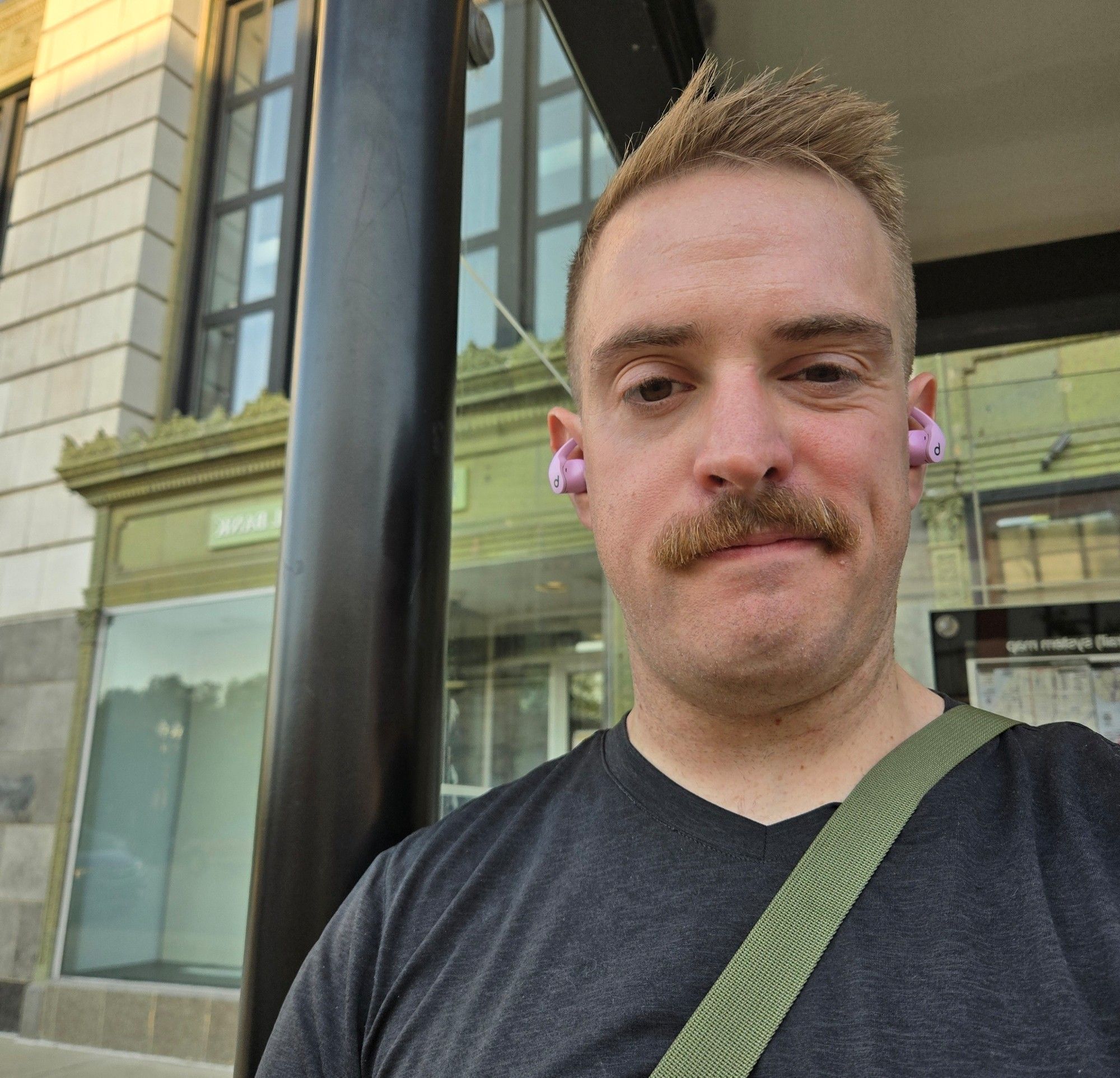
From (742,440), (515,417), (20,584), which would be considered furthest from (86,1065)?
(742,440)

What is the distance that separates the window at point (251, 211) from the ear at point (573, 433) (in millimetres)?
7228

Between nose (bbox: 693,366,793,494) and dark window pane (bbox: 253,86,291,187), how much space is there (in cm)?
887

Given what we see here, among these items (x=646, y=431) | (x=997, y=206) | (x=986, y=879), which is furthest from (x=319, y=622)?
(x=997, y=206)

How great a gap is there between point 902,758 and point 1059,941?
0.27 m

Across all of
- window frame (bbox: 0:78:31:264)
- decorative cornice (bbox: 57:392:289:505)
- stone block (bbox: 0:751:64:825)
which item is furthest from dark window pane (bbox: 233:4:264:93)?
stone block (bbox: 0:751:64:825)

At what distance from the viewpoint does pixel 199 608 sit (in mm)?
8172

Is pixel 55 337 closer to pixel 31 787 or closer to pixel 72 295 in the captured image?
pixel 72 295

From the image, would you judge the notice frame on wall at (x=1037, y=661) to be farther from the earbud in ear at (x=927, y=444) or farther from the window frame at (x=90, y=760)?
the window frame at (x=90, y=760)

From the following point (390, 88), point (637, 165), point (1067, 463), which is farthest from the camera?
point (1067, 463)

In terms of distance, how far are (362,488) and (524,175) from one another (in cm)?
196

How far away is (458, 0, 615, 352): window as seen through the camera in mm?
2359

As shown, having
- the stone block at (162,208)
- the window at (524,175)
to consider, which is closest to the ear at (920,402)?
the window at (524,175)

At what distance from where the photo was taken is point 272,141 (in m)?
9.07

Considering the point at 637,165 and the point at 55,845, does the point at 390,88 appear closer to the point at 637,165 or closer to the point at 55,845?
the point at 637,165
